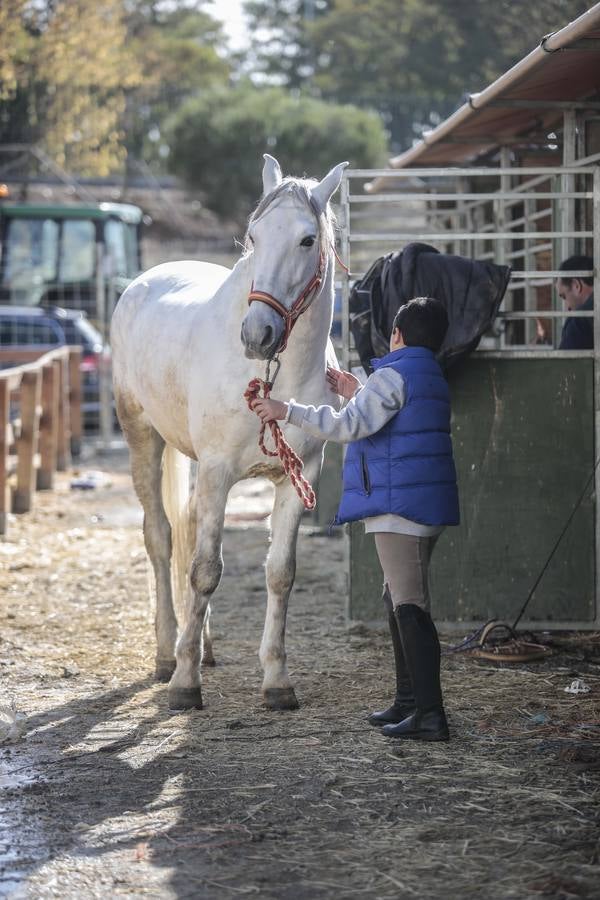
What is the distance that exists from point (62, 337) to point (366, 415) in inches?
507

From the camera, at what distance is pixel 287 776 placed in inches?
172

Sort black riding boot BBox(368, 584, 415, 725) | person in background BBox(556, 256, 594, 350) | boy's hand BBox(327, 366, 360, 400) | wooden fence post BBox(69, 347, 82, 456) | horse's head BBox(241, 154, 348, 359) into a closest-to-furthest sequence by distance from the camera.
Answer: horse's head BBox(241, 154, 348, 359) < black riding boot BBox(368, 584, 415, 725) < boy's hand BBox(327, 366, 360, 400) < person in background BBox(556, 256, 594, 350) < wooden fence post BBox(69, 347, 82, 456)

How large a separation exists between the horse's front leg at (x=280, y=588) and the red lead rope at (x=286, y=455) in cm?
26

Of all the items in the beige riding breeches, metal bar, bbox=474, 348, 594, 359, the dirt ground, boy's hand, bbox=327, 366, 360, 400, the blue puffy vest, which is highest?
metal bar, bbox=474, 348, 594, 359

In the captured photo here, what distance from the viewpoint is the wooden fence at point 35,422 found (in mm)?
9977

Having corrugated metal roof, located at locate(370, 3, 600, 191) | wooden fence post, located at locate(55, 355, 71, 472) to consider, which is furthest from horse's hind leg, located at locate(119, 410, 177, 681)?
wooden fence post, located at locate(55, 355, 71, 472)

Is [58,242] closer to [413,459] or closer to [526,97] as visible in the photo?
[526,97]

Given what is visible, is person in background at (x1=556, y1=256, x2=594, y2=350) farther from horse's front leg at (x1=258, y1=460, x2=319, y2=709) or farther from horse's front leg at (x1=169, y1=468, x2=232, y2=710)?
horse's front leg at (x1=169, y1=468, x2=232, y2=710)

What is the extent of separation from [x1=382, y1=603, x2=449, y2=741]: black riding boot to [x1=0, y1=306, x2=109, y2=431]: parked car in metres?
12.2

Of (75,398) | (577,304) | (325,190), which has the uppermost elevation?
(325,190)

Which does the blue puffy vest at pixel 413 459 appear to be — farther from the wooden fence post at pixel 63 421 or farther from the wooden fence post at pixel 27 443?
the wooden fence post at pixel 63 421

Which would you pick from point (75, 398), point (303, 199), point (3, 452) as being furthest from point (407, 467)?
point (75, 398)

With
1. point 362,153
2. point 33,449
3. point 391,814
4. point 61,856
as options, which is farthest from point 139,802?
point 362,153

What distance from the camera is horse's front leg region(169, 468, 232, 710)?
5.25 m
